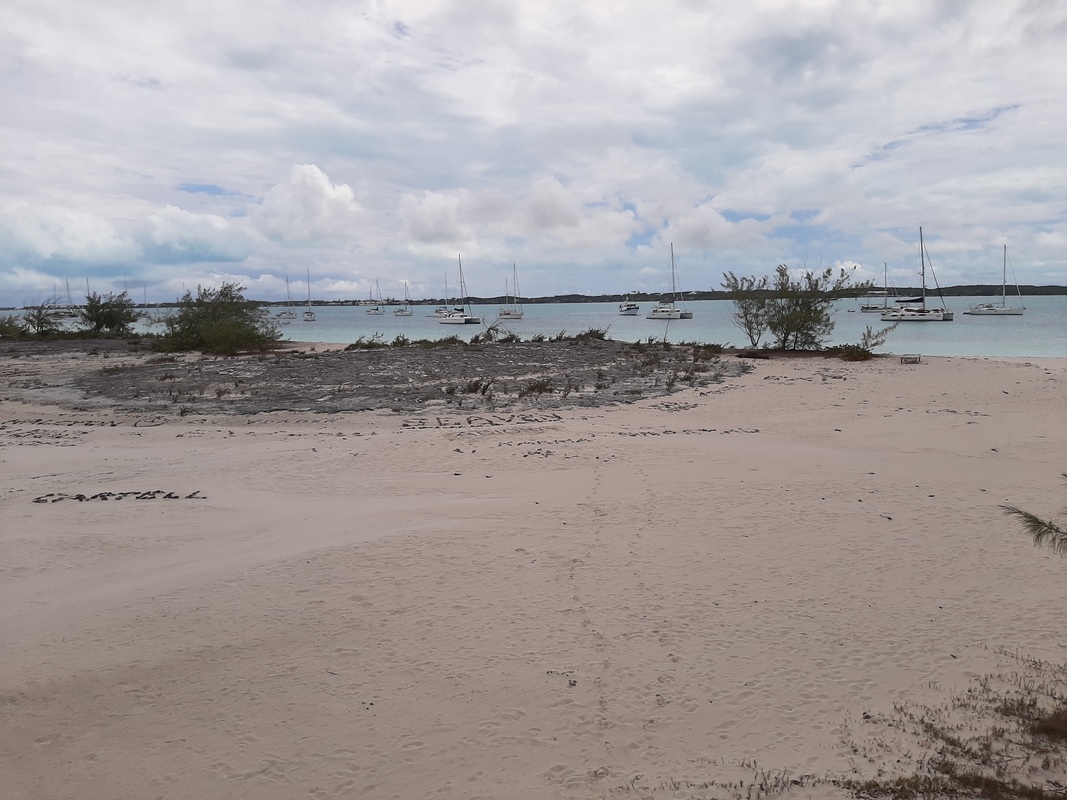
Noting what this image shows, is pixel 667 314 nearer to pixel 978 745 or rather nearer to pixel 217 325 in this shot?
pixel 217 325

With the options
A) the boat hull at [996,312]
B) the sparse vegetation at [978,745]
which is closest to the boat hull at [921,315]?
the boat hull at [996,312]

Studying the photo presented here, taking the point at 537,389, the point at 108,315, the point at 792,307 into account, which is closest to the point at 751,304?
the point at 792,307

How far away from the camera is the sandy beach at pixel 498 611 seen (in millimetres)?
3852

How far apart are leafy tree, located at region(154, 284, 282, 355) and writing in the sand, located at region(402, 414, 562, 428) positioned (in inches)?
803

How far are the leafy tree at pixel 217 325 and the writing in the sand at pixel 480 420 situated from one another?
20405mm

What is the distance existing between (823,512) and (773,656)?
3.38m

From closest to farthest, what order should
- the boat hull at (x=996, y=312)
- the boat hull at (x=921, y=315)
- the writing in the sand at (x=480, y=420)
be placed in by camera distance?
1. the writing in the sand at (x=480, y=420)
2. the boat hull at (x=921, y=315)
3. the boat hull at (x=996, y=312)

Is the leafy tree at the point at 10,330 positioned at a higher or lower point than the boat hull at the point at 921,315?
higher

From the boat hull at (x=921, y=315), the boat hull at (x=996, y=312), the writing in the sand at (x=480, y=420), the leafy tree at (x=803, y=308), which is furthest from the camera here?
the boat hull at (x=996, y=312)

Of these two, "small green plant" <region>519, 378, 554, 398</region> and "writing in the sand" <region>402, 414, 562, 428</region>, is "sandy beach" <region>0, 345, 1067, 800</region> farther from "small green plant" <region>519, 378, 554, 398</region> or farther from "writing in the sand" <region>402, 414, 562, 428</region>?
"small green plant" <region>519, 378, 554, 398</region>

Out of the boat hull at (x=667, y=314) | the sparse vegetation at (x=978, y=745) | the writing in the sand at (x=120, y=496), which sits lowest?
the sparse vegetation at (x=978, y=745)

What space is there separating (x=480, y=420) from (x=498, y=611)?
785 cm

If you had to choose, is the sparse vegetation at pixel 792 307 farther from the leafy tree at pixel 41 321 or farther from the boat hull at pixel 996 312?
the boat hull at pixel 996 312

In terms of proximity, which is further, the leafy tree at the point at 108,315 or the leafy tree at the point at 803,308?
the leafy tree at the point at 108,315
